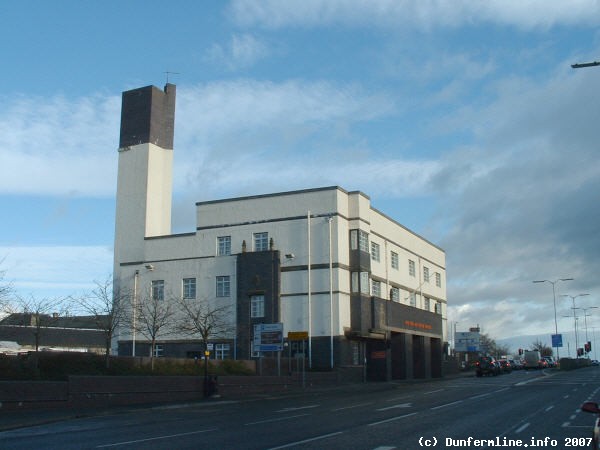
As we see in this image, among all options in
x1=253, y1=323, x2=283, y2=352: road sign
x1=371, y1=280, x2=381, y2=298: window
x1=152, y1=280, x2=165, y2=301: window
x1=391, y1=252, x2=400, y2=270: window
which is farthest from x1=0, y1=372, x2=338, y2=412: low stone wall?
x1=391, y1=252, x2=400, y2=270: window

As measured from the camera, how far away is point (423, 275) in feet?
244

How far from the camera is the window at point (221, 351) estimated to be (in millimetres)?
57094

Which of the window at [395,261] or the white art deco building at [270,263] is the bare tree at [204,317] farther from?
the window at [395,261]

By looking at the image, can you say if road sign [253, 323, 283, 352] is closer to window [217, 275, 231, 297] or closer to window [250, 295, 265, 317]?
window [250, 295, 265, 317]

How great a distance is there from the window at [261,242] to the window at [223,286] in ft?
11.2

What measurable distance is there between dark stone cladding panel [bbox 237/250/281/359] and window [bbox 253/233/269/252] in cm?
108

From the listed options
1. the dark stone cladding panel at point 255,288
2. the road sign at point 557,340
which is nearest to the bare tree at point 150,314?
the dark stone cladding panel at point 255,288

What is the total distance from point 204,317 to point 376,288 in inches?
586

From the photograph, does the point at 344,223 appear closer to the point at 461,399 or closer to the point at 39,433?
the point at 461,399

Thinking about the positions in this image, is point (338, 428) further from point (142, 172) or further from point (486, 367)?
point (486, 367)

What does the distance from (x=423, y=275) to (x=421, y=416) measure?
52.9 m

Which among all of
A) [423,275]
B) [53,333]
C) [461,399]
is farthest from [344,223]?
[53,333]

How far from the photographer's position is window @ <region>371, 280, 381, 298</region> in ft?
199

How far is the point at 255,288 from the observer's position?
185 feet
